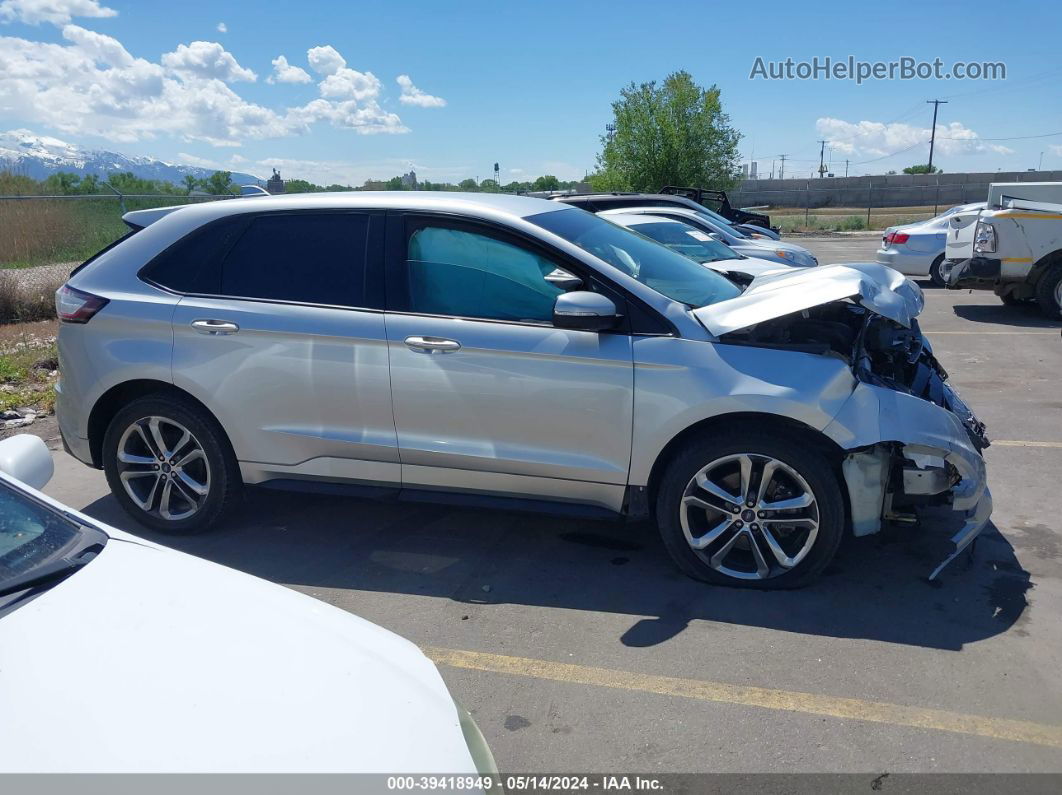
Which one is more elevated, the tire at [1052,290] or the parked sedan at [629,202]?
the parked sedan at [629,202]

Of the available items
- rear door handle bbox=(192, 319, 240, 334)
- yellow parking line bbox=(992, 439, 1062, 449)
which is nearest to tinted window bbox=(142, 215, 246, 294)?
rear door handle bbox=(192, 319, 240, 334)

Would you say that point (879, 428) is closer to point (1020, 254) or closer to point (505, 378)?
point (505, 378)

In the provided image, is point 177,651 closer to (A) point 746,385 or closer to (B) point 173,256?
(A) point 746,385

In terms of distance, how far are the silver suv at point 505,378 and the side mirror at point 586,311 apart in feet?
0.05

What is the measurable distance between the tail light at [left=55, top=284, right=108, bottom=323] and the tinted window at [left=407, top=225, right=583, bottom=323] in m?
1.83

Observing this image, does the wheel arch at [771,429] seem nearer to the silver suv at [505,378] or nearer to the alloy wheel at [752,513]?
the silver suv at [505,378]

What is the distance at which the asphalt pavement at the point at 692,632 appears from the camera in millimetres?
3088

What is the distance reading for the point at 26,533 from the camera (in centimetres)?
245

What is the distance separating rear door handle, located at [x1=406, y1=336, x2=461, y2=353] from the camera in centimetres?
431

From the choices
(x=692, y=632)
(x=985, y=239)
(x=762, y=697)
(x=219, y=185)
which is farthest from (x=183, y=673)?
(x=219, y=185)

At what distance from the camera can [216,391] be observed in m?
4.69

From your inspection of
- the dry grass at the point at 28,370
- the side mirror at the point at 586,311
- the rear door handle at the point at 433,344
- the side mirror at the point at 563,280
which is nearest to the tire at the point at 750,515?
the side mirror at the point at 586,311

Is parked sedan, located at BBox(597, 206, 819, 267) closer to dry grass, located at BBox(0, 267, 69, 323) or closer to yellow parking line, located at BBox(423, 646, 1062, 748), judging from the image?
dry grass, located at BBox(0, 267, 69, 323)

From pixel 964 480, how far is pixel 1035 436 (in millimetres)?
3038
